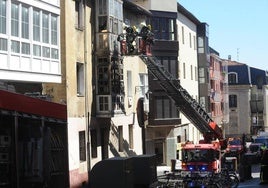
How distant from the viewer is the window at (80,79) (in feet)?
87.8

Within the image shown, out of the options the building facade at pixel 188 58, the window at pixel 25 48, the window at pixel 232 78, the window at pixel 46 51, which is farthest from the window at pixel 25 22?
the window at pixel 232 78

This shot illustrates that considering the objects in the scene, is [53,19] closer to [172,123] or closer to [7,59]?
[7,59]

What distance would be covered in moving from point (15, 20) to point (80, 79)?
8318mm

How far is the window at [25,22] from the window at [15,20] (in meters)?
0.40

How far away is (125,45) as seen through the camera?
1184 inches

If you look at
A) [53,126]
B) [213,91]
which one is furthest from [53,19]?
[213,91]

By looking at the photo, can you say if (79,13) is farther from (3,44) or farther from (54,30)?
(3,44)

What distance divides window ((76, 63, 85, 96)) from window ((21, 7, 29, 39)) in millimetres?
7066

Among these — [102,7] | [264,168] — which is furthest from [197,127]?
[264,168]

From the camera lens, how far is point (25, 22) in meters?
19.6

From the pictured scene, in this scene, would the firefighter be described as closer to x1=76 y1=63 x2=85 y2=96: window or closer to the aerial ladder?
the aerial ladder

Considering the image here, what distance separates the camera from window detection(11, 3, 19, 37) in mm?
18750

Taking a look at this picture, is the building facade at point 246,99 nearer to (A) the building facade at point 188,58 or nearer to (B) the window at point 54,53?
(A) the building facade at point 188,58

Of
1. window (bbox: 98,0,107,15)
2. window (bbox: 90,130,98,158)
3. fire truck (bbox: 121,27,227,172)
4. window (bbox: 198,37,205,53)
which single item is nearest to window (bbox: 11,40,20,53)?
window (bbox: 90,130,98,158)
